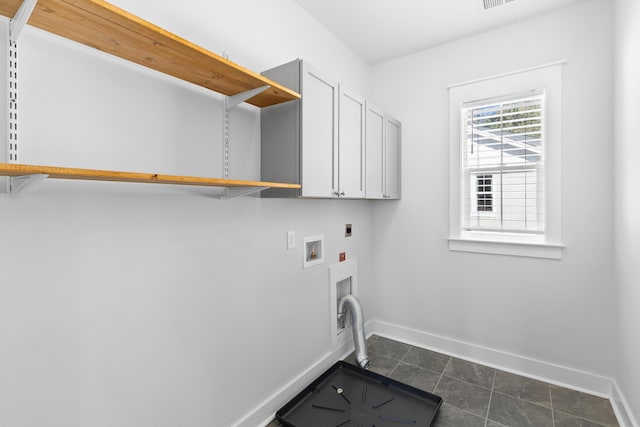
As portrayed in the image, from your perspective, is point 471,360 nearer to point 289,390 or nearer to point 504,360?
point 504,360

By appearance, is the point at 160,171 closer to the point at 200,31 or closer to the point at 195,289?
the point at 195,289

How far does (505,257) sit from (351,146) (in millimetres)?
1584

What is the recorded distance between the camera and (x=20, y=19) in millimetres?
925

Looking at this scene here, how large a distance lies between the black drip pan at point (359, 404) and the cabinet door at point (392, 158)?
4.93 ft

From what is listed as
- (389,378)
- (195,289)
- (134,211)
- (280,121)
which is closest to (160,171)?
(134,211)

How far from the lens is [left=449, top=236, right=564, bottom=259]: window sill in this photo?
2.35 m

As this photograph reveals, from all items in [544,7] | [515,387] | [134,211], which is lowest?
[515,387]

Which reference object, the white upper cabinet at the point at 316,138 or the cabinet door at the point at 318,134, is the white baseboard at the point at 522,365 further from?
the cabinet door at the point at 318,134

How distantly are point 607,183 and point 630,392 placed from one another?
132cm

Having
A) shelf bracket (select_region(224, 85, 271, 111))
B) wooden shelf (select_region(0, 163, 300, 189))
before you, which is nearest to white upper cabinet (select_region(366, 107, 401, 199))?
shelf bracket (select_region(224, 85, 271, 111))

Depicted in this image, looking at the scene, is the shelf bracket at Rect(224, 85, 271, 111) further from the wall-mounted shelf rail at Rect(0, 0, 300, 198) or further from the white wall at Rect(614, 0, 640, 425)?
the white wall at Rect(614, 0, 640, 425)

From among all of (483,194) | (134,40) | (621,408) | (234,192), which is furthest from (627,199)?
(134,40)

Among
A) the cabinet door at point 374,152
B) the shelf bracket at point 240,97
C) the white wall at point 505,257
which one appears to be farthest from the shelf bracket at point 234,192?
the white wall at point 505,257

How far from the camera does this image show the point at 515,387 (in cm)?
227
